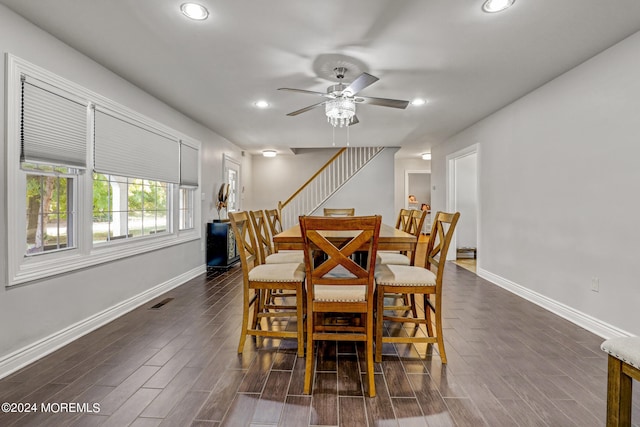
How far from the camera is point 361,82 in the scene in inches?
99.9

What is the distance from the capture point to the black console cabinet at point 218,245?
506 centimetres

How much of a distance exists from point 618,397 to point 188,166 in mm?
4735

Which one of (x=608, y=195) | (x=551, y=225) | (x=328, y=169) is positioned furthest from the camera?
(x=328, y=169)

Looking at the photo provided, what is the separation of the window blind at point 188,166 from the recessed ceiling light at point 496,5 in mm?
3832

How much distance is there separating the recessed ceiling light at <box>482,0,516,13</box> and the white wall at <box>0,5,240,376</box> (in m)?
3.10

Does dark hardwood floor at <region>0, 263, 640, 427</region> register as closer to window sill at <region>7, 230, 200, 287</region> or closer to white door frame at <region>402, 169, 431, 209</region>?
window sill at <region>7, 230, 200, 287</region>

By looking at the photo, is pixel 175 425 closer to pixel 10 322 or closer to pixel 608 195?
pixel 10 322

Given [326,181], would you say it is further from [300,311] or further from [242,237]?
[300,311]

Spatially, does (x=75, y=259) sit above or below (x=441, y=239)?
below

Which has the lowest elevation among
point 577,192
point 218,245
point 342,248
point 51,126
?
point 218,245

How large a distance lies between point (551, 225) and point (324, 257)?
2463 mm

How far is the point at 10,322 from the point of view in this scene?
2027 mm

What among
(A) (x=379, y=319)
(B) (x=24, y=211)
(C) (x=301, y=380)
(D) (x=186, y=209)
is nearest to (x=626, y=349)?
(A) (x=379, y=319)

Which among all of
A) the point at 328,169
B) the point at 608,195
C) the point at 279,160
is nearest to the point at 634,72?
the point at 608,195
